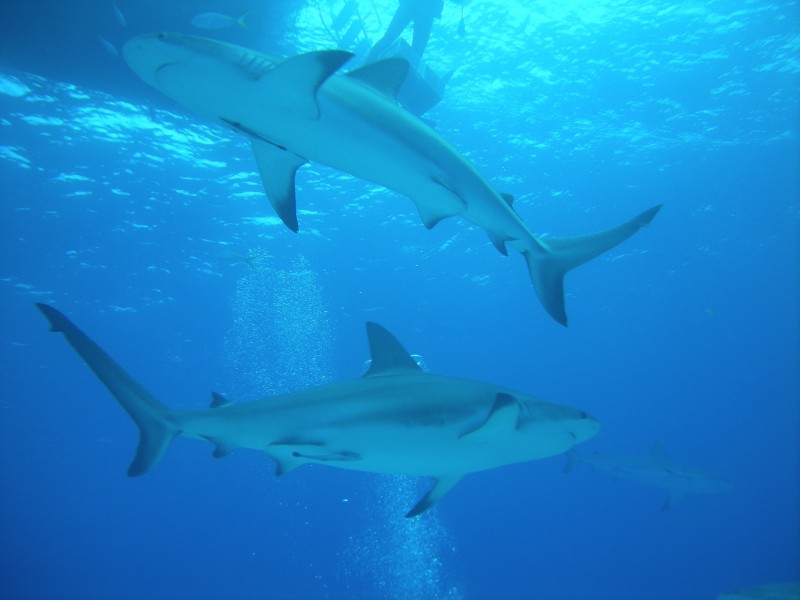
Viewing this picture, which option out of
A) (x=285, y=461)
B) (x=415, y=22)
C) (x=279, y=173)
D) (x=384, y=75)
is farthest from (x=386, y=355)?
(x=415, y=22)

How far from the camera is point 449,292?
108ft

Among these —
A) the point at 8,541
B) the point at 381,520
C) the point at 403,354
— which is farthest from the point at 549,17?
the point at 8,541

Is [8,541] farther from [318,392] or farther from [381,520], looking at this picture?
[318,392]

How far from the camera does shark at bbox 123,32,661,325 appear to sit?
2.82m

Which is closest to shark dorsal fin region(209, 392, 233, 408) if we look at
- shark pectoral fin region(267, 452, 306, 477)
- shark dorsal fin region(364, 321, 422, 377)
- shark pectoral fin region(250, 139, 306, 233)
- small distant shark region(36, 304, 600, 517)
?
small distant shark region(36, 304, 600, 517)

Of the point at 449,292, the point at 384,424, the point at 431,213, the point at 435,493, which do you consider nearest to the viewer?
the point at 384,424

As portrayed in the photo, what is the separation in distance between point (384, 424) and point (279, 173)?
2.01 m

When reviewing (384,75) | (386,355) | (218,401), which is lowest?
(218,401)

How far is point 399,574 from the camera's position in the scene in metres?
64.3

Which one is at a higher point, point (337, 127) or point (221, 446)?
point (337, 127)

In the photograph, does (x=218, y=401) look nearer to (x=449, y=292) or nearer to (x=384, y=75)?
(x=384, y=75)

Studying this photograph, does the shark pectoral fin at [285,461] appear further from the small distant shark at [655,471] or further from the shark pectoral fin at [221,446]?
the small distant shark at [655,471]

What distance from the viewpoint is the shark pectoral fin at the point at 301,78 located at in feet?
9.16

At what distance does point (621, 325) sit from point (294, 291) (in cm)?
2614
